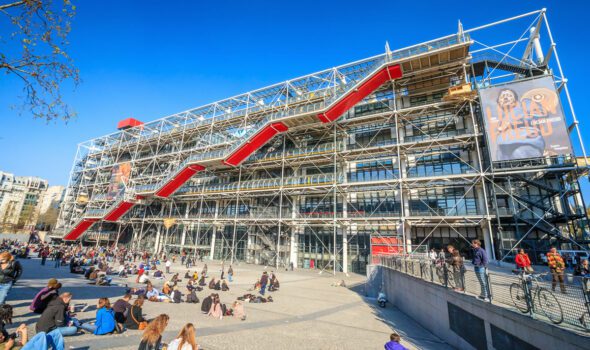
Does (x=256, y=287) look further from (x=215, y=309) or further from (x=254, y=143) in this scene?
(x=254, y=143)

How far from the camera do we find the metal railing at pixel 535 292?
4.07 m

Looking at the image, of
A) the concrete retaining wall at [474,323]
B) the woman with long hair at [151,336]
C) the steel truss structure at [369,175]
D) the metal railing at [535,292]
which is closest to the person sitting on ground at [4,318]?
the woman with long hair at [151,336]

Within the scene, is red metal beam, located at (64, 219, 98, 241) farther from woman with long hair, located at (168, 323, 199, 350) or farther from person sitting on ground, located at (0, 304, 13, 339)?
woman with long hair, located at (168, 323, 199, 350)

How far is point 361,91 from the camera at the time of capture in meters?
22.0

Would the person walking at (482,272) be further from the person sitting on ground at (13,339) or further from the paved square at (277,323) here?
the person sitting on ground at (13,339)

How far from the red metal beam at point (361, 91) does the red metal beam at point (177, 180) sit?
592 inches

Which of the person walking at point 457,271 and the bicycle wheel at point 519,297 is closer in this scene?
the bicycle wheel at point 519,297

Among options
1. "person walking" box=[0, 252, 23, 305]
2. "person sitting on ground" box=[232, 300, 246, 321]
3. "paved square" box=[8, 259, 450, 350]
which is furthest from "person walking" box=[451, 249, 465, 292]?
"person walking" box=[0, 252, 23, 305]

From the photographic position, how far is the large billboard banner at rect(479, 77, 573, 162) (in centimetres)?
1538

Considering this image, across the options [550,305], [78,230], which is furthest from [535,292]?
[78,230]

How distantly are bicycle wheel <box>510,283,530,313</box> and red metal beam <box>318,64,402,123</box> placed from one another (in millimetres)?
18478

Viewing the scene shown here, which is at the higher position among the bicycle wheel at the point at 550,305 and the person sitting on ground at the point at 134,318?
the bicycle wheel at the point at 550,305

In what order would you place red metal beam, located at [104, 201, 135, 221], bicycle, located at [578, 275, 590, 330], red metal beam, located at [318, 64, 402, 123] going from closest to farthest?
bicycle, located at [578, 275, 590, 330] → red metal beam, located at [318, 64, 402, 123] → red metal beam, located at [104, 201, 135, 221]

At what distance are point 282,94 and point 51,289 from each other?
25216 millimetres
